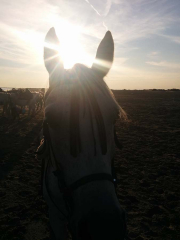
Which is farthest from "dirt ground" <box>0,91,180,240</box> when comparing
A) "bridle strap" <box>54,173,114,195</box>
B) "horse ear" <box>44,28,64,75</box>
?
"horse ear" <box>44,28,64,75</box>

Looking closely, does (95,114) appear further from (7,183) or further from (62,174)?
(7,183)

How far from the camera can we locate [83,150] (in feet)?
4.78

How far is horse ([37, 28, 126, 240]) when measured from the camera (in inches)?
49.8

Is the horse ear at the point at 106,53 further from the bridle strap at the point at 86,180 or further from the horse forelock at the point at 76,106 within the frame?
the bridle strap at the point at 86,180

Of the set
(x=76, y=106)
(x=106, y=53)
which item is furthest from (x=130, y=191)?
(x=76, y=106)

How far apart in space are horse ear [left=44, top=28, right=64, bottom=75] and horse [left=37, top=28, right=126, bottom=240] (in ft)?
0.04

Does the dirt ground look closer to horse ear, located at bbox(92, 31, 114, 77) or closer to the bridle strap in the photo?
horse ear, located at bbox(92, 31, 114, 77)

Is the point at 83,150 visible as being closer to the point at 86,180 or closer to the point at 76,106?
the point at 86,180

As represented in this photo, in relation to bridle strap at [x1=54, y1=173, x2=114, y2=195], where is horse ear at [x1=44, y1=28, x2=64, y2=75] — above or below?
above

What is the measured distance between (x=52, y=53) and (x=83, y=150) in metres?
1.26

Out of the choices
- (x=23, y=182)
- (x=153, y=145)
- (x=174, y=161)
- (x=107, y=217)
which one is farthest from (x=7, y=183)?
(x=153, y=145)

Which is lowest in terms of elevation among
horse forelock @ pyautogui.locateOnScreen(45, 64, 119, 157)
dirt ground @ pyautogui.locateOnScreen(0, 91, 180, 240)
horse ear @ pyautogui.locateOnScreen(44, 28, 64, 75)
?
dirt ground @ pyautogui.locateOnScreen(0, 91, 180, 240)

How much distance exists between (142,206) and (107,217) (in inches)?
123

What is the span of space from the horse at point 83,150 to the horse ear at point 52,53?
0.04ft
